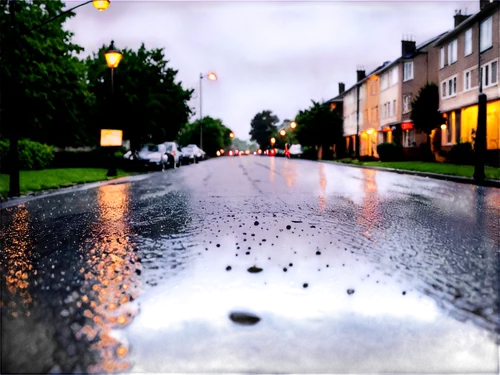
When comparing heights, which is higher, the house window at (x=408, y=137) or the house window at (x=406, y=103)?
the house window at (x=406, y=103)

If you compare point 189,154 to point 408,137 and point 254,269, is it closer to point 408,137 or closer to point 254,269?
point 408,137

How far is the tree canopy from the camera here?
36875 millimetres

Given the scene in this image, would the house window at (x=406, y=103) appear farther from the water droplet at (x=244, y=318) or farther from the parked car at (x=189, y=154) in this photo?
the water droplet at (x=244, y=318)

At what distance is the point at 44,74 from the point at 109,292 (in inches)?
847

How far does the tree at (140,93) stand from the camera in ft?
102

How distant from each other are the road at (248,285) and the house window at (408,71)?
3983cm

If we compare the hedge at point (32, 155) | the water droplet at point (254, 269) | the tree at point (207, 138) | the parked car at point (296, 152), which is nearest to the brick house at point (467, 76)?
the hedge at point (32, 155)

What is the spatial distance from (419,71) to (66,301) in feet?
152

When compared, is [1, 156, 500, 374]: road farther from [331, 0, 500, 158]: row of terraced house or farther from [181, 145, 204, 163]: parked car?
[181, 145, 204, 163]: parked car

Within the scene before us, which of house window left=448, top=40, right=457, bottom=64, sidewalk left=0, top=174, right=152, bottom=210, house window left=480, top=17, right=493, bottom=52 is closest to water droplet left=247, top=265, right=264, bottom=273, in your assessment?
sidewalk left=0, top=174, right=152, bottom=210

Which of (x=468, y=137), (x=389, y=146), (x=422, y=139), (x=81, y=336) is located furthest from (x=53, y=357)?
(x=422, y=139)

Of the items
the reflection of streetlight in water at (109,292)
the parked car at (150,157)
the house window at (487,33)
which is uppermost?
the house window at (487,33)

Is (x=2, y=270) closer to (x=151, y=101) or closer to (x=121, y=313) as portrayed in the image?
(x=121, y=313)

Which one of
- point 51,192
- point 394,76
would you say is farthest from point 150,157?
point 394,76
